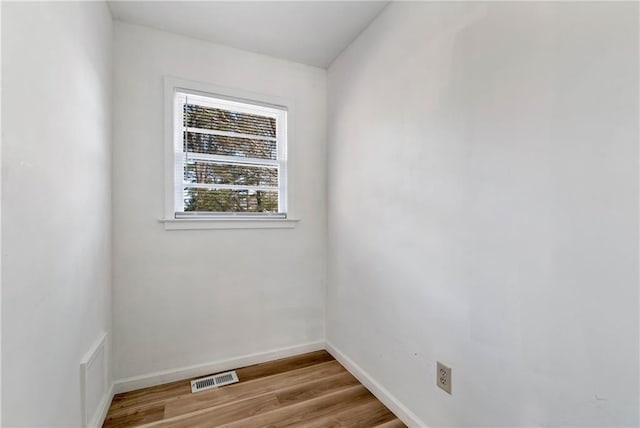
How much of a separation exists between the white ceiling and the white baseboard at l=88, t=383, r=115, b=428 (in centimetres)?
238

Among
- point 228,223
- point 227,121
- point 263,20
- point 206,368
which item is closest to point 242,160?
point 227,121

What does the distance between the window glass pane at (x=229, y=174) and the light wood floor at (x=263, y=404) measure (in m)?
1.46

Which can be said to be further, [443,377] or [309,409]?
[309,409]

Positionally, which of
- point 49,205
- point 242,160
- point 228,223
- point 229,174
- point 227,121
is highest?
point 227,121

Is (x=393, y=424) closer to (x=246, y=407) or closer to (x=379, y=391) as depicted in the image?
(x=379, y=391)

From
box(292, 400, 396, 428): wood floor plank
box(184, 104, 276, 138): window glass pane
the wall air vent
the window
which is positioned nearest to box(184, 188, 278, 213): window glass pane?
the window

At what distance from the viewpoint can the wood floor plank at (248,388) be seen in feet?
5.90

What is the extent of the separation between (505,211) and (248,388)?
192 cm

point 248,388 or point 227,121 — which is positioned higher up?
point 227,121

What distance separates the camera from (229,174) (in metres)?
2.27

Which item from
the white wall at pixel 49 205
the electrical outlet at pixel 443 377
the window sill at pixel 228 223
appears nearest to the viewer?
the white wall at pixel 49 205

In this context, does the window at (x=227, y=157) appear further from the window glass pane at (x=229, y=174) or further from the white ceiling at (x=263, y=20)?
the white ceiling at (x=263, y=20)

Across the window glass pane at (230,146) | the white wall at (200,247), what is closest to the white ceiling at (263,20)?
the white wall at (200,247)

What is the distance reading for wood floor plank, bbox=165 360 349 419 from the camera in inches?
70.9
